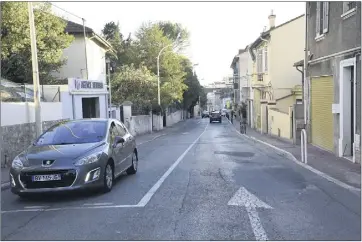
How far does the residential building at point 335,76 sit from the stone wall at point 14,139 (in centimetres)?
1044

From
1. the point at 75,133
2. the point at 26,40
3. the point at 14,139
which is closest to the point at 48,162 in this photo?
the point at 75,133

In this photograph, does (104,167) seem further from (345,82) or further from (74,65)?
(74,65)

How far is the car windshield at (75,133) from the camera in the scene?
8992 millimetres

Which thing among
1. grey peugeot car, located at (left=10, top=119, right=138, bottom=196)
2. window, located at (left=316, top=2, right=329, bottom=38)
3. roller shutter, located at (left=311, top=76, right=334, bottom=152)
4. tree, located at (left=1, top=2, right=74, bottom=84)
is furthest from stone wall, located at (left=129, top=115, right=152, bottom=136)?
grey peugeot car, located at (left=10, top=119, right=138, bottom=196)

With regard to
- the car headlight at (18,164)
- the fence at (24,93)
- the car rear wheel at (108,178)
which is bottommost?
the car rear wheel at (108,178)

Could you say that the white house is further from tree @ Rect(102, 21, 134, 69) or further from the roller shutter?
tree @ Rect(102, 21, 134, 69)

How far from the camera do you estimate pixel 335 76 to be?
14.1 m

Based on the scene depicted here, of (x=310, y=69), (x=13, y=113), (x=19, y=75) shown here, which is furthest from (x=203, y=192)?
(x=19, y=75)

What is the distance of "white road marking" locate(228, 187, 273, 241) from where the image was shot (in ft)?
18.1

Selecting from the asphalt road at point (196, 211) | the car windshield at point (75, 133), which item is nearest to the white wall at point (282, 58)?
the asphalt road at point (196, 211)

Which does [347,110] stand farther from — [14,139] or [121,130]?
[14,139]

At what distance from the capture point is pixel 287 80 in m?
33.2

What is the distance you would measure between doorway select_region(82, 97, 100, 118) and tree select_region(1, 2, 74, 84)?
2.77 m

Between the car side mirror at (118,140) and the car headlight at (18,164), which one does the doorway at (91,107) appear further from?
the car headlight at (18,164)
